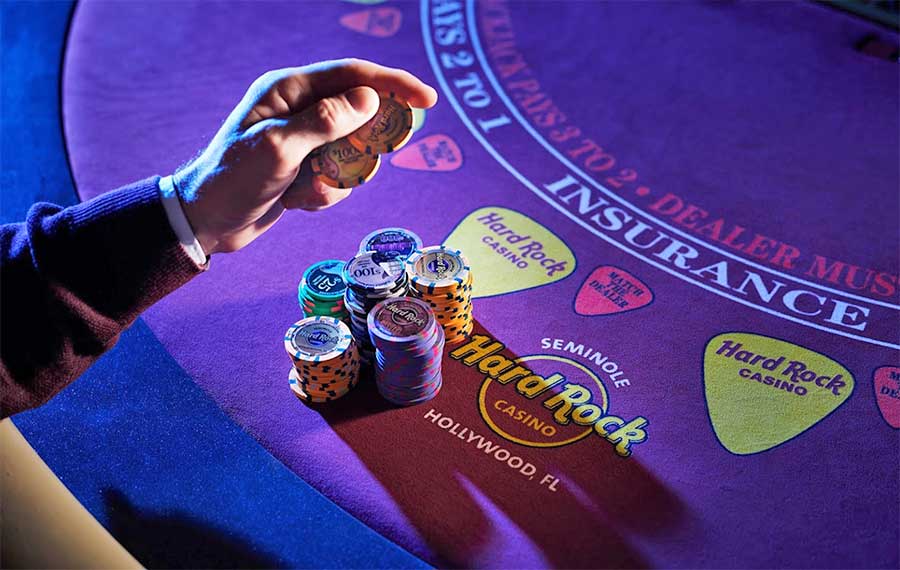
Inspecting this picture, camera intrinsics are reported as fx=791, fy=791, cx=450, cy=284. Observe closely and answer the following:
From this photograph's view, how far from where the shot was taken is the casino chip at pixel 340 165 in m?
1.73

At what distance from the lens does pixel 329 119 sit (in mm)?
1547

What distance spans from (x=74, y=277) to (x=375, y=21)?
8.19 feet

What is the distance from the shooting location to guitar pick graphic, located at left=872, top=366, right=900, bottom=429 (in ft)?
6.93

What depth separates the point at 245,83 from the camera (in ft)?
10.7

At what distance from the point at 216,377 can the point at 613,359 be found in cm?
109

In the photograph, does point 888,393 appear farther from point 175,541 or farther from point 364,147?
point 175,541

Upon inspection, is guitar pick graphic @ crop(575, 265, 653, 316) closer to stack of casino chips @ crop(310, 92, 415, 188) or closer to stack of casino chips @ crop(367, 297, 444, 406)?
stack of casino chips @ crop(367, 297, 444, 406)

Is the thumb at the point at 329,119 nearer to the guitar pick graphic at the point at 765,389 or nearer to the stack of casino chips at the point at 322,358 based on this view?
the stack of casino chips at the point at 322,358

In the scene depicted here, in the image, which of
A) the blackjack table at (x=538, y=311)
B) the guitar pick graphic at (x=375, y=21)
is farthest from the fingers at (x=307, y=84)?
the guitar pick graphic at (x=375, y=21)

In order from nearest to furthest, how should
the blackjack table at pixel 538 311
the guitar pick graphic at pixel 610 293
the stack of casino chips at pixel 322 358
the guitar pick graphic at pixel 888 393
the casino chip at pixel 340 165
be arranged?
the casino chip at pixel 340 165 → the blackjack table at pixel 538 311 → the stack of casino chips at pixel 322 358 → the guitar pick graphic at pixel 888 393 → the guitar pick graphic at pixel 610 293

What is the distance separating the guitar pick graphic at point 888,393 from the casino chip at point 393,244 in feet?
4.35

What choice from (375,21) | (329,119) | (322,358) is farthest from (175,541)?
(375,21)

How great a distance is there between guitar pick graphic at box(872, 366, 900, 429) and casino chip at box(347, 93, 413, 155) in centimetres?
147

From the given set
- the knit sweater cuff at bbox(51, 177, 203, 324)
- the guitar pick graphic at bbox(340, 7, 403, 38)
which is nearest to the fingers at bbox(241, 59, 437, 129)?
the knit sweater cuff at bbox(51, 177, 203, 324)
